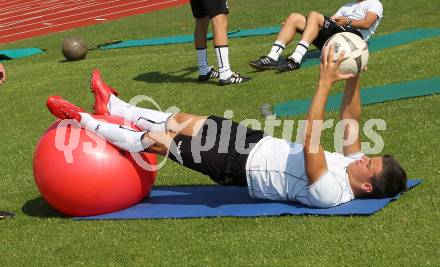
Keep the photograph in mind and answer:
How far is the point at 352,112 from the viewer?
5.43 metres

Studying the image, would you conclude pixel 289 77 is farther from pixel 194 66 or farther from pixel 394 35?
pixel 394 35

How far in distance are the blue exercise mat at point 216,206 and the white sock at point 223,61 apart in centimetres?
322

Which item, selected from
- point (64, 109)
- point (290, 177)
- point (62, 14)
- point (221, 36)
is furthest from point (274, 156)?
point (62, 14)

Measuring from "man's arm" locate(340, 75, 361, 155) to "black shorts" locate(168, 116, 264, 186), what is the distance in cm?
69

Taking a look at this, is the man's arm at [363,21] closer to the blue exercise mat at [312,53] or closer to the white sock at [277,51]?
the blue exercise mat at [312,53]

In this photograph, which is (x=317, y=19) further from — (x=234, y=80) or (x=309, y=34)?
(x=234, y=80)

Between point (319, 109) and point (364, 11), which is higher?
point (319, 109)

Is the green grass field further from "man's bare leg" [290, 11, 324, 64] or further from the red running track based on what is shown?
the red running track

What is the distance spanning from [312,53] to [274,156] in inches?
205

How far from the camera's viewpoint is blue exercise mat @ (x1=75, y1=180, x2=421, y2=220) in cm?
490

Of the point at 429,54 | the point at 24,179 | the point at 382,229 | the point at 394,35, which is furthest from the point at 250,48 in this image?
the point at 382,229

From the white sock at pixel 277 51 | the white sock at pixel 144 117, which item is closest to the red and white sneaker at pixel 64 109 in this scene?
the white sock at pixel 144 117

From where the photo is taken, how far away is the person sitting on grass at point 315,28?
9.06 metres

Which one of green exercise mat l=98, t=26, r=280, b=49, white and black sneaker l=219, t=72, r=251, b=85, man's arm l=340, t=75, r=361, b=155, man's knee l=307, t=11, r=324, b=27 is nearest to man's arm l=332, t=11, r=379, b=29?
man's knee l=307, t=11, r=324, b=27
